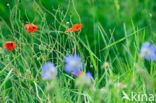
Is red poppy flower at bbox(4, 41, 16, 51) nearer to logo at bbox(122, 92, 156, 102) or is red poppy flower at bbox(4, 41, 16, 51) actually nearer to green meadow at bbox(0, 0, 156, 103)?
green meadow at bbox(0, 0, 156, 103)

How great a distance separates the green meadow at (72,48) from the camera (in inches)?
68.4

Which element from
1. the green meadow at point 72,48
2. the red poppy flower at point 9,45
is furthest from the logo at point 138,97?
the red poppy flower at point 9,45

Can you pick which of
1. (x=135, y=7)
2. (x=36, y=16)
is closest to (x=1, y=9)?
(x=36, y=16)

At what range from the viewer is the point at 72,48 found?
2125 mm

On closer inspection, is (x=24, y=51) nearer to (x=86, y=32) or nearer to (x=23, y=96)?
(x=23, y=96)

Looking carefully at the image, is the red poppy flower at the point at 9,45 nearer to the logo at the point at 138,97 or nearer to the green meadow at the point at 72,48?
the green meadow at the point at 72,48

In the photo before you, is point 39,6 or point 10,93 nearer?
point 10,93

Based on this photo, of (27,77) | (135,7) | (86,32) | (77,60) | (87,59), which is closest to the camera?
(77,60)

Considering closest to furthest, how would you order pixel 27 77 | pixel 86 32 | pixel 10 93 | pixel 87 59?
1. pixel 27 77
2. pixel 10 93
3. pixel 87 59
4. pixel 86 32

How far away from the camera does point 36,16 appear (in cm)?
250

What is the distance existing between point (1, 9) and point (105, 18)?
25.1 inches

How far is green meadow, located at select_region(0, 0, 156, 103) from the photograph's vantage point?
174 cm

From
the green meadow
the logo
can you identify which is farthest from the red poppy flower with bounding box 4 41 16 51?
the logo

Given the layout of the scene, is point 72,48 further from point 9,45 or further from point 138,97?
point 138,97
